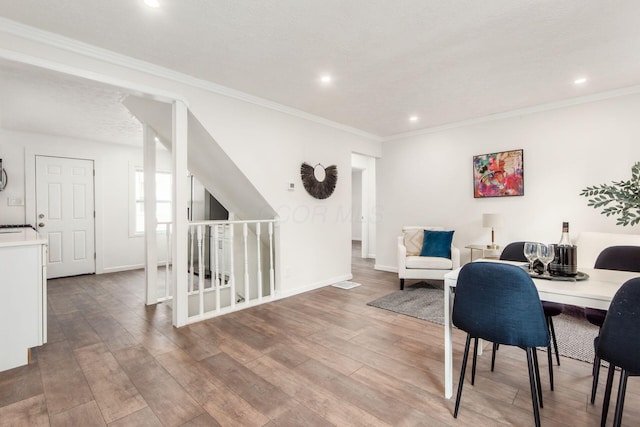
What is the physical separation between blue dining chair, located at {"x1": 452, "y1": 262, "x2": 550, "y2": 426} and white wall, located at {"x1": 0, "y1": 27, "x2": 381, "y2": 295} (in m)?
2.54

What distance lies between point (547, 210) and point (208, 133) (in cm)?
418

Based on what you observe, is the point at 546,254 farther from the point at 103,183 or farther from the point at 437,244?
the point at 103,183

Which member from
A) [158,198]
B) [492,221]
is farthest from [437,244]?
[158,198]

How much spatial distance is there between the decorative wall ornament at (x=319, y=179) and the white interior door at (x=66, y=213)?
397cm

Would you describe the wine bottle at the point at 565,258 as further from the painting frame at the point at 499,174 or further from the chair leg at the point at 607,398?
the painting frame at the point at 499,174

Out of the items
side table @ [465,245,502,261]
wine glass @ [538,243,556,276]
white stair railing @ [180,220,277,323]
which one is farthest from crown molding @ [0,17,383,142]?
wine glass @ [538,243,556,276]

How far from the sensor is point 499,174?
419cm

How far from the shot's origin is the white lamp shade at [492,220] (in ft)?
12.8

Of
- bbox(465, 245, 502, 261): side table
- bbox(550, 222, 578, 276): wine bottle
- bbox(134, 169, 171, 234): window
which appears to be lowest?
bbox(465, 245, 502, 261): side table

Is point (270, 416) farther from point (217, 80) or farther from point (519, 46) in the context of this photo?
point (519, 46)

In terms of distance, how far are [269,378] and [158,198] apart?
202 inches

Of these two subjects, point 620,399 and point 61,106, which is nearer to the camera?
point 620,399

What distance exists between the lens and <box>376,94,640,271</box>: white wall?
11.3 feet

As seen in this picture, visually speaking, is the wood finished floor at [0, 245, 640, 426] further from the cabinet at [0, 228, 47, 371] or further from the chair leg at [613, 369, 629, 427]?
the chair leg at [613, 369, 629, 427]
